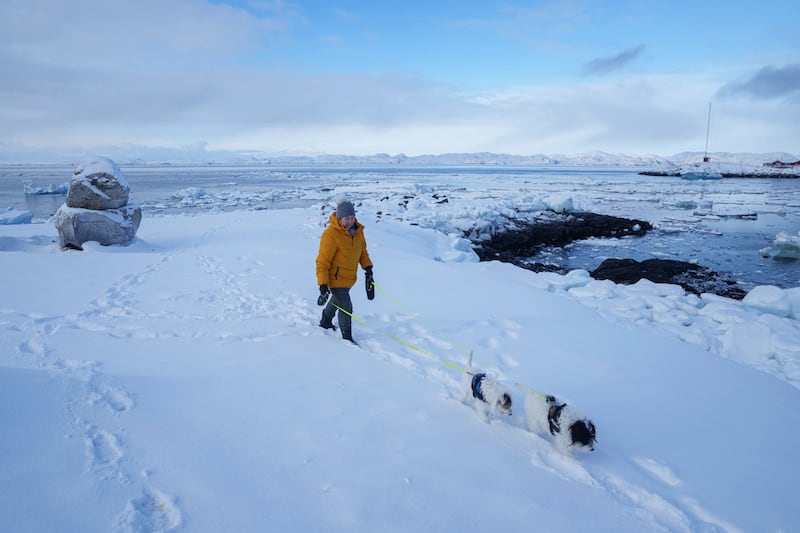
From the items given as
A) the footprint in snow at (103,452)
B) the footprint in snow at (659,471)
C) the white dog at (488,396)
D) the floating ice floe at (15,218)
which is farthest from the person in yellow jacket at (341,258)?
Result: the floating ice floe at (15,218)

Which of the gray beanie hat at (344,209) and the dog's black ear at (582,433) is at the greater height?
the gray beanie hat at (344,209)

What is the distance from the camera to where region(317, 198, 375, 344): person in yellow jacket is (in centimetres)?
431

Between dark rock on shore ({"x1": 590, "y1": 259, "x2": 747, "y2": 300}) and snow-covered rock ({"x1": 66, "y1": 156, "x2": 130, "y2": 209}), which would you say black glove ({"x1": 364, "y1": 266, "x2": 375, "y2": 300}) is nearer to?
dark rock on shore ({"x1": 590, "y1": 259, "x2": 747, "y2": 300})

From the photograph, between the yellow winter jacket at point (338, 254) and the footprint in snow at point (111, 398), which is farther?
the yellow winter jacket at point (338, 254)

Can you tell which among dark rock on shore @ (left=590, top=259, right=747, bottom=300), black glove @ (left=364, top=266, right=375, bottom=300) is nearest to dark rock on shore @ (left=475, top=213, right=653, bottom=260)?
dark rock on shore @ (left=590, top=259, right=747, bottom=300)

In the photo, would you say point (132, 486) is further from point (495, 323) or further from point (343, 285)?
point (495, 323)

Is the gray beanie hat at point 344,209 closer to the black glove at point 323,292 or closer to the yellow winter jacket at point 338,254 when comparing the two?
the yellow winter jacket at point 338,254

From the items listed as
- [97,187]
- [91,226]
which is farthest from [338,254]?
[97,187]

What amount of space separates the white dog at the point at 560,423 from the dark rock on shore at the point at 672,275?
9478 millimetres

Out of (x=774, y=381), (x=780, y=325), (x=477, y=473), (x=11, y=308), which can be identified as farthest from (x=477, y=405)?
(x=780, y=325)

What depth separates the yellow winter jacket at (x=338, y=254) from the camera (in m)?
4.33

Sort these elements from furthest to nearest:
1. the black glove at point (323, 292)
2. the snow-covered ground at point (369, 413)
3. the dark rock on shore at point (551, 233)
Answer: the dark rock on shore at point (551, 233)
the black glove at point (323, 292)
the snow-covered ground at point (369, 413)

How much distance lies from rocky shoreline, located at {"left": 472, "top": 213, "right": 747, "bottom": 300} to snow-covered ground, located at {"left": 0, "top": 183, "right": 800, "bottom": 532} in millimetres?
4672

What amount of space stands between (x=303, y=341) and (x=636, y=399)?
3.45 meters
